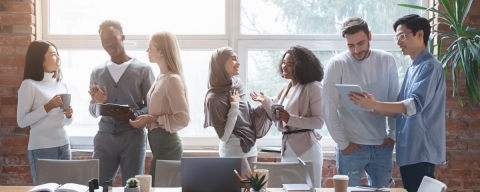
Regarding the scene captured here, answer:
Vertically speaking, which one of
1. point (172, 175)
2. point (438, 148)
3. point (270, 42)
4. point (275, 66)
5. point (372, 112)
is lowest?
point (172, 175)

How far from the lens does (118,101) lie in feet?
9.47

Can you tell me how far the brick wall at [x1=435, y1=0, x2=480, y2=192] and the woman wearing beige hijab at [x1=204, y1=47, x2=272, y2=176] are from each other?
184cm

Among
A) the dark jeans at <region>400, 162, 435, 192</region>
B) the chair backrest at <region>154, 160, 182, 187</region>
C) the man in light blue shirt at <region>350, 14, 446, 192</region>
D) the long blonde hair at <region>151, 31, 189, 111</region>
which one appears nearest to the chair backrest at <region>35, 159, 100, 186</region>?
the chair backrest at <region>154, 160, 182, 187</region>

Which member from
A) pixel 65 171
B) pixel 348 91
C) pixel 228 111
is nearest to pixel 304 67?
pixel 348 91

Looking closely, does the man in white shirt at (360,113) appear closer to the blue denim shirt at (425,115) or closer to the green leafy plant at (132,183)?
the blue denim shirt at (425,115)

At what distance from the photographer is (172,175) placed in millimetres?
2334

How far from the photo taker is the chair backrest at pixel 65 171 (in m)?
2.26

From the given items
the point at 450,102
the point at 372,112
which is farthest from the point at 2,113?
the point at 450,102

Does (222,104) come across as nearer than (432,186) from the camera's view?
No

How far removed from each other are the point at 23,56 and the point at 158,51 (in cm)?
151

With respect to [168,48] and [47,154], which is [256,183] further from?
[47,154]

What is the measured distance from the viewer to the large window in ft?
11.5

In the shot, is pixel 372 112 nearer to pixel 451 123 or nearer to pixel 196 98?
pixel 451 123

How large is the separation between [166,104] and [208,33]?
1112 millimetres
